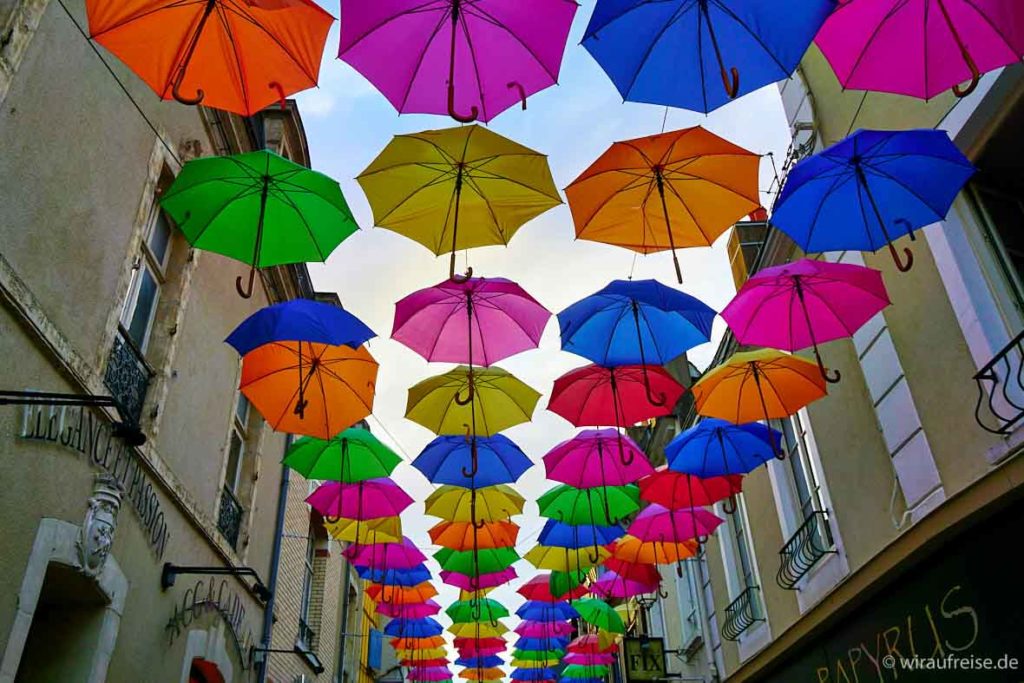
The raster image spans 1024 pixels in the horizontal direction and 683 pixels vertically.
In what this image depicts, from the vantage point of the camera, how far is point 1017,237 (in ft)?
20.5

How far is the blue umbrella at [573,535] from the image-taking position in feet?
43.2

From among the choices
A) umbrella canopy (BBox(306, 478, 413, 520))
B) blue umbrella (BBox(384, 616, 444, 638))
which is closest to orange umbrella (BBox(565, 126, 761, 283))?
umbrella canopy (BBox(306, 478, 413, 520))

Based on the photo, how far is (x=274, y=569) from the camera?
11445mm

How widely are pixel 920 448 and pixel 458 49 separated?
5.36 metres

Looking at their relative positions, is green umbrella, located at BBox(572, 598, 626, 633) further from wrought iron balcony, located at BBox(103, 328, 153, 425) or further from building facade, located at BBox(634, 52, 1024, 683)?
wrought iron balcony, located at BBox(103, 328, 153, 425)

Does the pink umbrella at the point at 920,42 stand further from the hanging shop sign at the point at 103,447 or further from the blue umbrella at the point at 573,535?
the blue umbrella at the point at 573,535

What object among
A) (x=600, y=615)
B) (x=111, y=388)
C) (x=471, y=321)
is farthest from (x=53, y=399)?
(x=600, y=615)

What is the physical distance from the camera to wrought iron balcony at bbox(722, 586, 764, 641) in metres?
11.7

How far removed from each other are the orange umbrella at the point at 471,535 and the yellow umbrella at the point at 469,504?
96 cm

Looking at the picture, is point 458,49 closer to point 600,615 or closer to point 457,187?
point 457,187

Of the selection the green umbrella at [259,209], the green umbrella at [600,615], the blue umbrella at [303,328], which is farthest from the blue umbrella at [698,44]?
the green umbrella at [600,615]

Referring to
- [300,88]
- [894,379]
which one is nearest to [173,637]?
[300,88]

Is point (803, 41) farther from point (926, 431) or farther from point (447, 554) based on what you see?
point (447, 554)

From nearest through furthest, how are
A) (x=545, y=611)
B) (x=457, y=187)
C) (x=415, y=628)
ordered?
(x=457, y=187)
(x=415, y=628)
(x=545, y=611)
